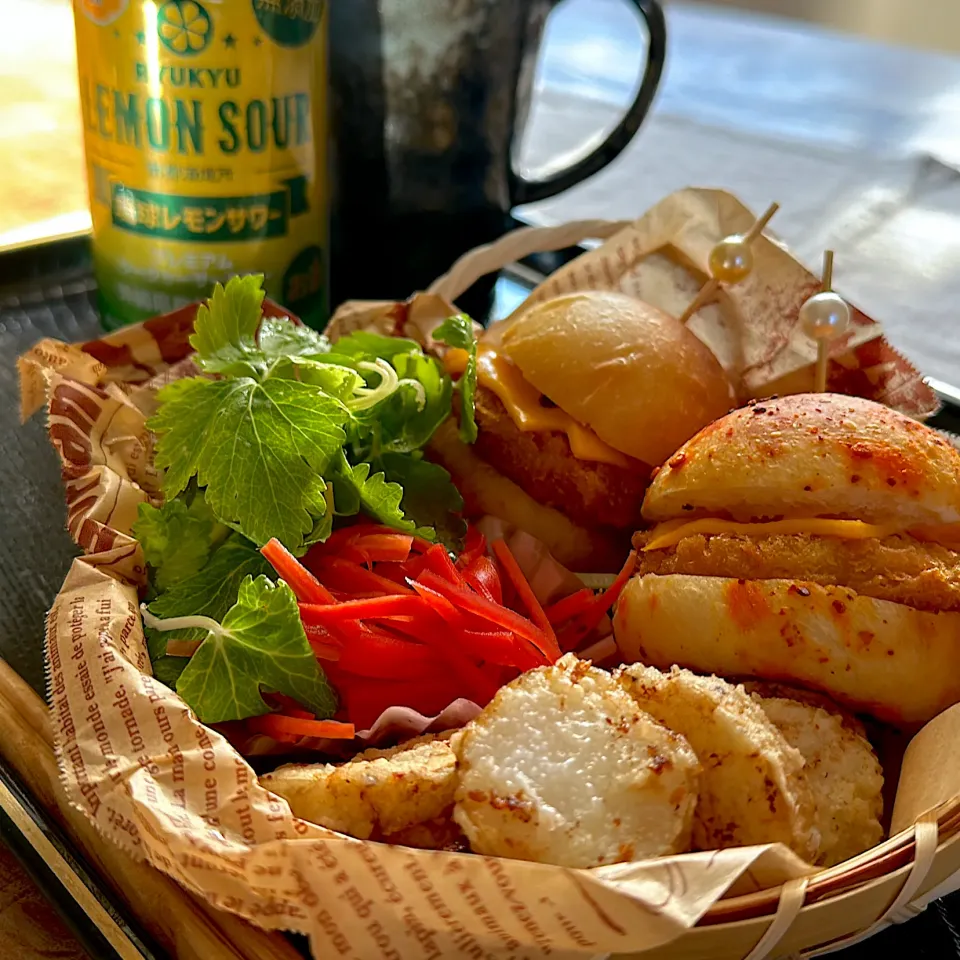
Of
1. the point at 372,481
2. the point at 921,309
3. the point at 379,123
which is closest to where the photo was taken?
the point at 372,481

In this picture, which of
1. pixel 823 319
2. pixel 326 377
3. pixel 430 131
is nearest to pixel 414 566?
pixel 326 377

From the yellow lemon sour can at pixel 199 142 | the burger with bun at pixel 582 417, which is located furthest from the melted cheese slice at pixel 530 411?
the yellow lemon sour can at pixel 199 142

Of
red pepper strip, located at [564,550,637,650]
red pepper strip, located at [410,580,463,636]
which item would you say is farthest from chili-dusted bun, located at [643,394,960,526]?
red pepper strip, located at [410,580,463,636]

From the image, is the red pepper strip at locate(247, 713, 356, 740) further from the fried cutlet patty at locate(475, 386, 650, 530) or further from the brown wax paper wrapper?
the brown wax paper wrapper

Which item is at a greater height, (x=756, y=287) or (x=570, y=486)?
(x=756, y=287)

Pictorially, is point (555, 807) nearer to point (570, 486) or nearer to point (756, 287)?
point (570, 486)

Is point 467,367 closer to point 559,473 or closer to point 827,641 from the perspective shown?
point 559,473

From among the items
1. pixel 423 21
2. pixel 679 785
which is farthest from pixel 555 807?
pixel 423 21
